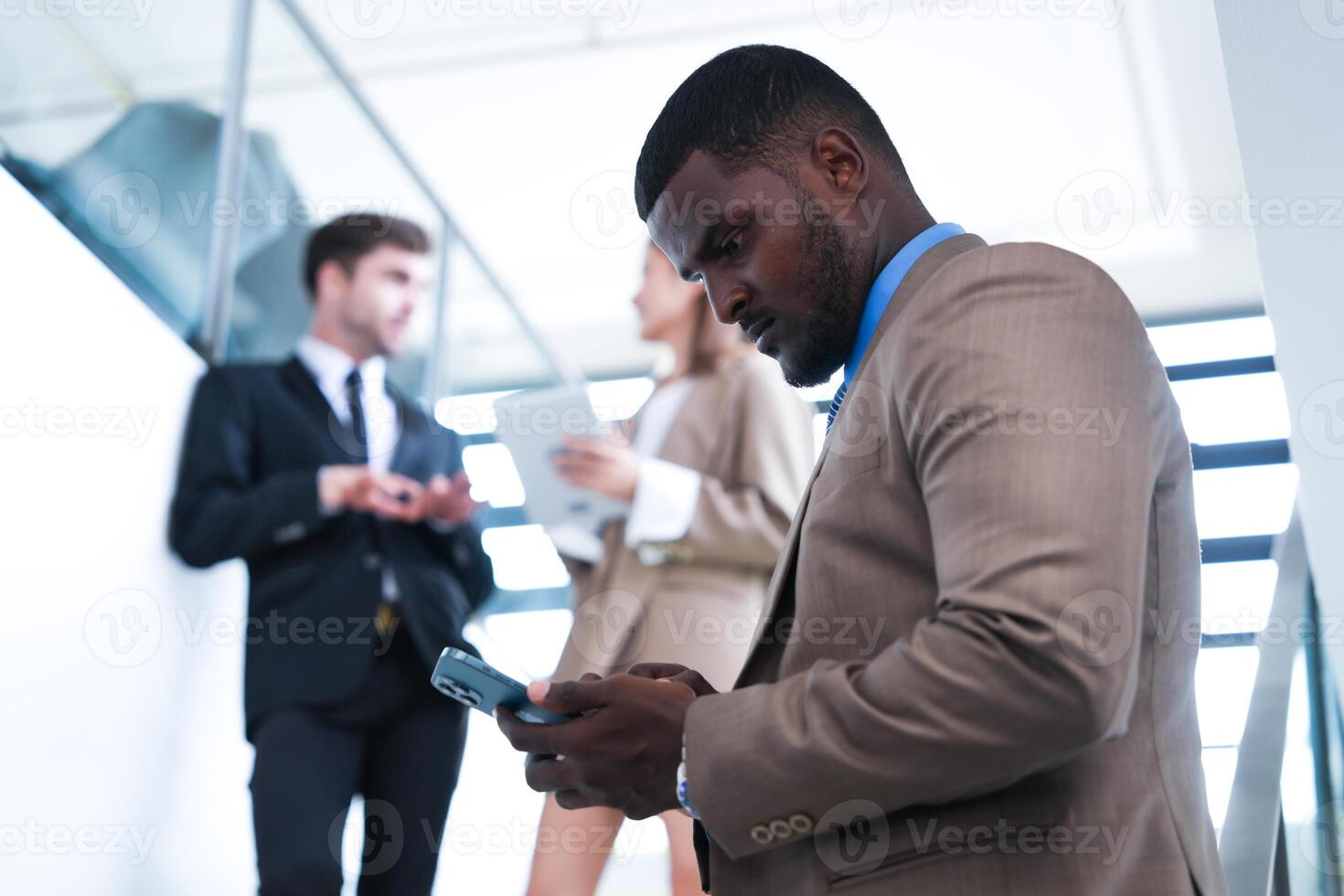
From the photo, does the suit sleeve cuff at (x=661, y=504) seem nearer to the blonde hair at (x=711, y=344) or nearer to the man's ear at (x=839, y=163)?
the blonde hair at (x=711, y=344)

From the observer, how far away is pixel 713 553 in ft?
9.59

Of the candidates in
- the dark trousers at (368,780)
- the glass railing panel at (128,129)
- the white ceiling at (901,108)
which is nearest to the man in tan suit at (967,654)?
the dark trousers at (368,780)

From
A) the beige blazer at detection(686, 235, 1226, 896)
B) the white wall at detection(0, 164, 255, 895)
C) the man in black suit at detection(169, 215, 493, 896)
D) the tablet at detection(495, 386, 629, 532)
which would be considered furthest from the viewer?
the tablet at detection(495, 386, 629, 532)

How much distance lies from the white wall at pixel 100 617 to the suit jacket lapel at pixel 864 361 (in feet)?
5.59

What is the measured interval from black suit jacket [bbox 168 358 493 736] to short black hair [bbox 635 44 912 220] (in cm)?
162

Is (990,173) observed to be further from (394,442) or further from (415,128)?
(394,442)

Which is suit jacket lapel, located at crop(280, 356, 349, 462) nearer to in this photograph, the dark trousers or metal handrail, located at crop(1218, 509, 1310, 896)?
the dark trousers

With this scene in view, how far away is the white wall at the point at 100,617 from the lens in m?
2.46

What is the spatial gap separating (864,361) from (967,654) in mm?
379

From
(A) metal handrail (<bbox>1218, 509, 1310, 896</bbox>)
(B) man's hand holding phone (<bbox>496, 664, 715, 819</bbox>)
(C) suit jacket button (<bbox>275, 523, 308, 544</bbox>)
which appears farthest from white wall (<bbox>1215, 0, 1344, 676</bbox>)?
(C) suit jacket button (<bbox>275, 523, 308, 544</bbox>)

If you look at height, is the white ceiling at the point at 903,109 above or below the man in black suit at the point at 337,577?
above

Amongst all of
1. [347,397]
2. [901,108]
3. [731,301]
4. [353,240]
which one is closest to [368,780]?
[347,397]

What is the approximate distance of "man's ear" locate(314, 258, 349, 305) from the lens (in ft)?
11.2

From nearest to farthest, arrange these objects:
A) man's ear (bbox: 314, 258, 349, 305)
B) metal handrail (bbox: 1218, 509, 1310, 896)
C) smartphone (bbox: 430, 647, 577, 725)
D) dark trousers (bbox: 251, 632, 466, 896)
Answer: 1. smartphone (bbox: 430, 647, 577, 725)
2. metal handrail (bbox: 1218, 509, 1310, 896)
3. dark trousers (bbox: 251, 632, 466, 896)
4. man's ear (bbox: 314, 258, 349, 305)
